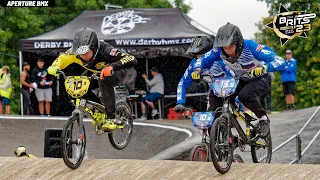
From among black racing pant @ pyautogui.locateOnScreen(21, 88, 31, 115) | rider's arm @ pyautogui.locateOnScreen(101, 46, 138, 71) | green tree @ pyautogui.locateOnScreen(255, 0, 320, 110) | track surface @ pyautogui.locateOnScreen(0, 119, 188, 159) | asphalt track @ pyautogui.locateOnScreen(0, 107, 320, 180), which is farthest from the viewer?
green tree @ pyautogui.locateOnScreen(255, 0, 320, 110)

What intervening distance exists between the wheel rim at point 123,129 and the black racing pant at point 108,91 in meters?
0.51

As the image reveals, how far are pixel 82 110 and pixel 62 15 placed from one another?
105 feet

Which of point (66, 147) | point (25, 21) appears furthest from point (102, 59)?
point (25, 21)


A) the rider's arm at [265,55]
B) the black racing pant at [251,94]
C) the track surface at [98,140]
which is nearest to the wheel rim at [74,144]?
the black racing pant at [251,94]

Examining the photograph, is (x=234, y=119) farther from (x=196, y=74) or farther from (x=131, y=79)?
(x=131, y=79)

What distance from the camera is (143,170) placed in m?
9.67

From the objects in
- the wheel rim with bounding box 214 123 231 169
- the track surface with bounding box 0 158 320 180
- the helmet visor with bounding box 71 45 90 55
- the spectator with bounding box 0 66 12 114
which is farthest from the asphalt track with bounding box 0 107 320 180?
the spectator with bounding box 0 66 12 114

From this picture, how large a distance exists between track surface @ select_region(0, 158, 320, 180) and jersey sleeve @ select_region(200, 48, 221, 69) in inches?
50.8

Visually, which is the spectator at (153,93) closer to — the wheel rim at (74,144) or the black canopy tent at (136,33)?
the black canopy tent at (136,33)

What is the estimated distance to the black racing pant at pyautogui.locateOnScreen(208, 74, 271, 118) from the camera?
10117 mm

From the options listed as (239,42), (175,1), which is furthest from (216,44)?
(175,1)

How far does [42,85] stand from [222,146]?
43.8 feet

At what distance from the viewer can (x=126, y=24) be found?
23.0 meters

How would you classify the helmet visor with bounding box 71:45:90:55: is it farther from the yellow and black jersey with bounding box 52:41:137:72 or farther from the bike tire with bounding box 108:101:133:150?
the bike tire with bounding box 108:101:133:150
